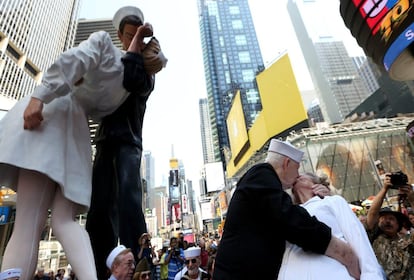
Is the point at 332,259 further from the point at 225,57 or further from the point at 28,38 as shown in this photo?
the point at 225,57

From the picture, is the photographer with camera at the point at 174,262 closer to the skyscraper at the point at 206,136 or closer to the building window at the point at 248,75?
the building window at the point at 248,75

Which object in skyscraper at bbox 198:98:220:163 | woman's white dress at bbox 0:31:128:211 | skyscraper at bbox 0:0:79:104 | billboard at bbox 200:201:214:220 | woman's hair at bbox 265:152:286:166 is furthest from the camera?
skyscraper at bbox 198:98:220:163

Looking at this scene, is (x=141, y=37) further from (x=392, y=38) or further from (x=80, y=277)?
(x=392, y=38)

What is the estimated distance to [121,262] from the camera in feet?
4.69

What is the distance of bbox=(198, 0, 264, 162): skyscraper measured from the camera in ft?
249

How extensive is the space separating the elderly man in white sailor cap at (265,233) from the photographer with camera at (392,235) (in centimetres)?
158

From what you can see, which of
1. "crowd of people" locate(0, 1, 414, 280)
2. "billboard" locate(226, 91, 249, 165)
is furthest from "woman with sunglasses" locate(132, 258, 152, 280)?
"billboard" locate(226, 91, 249, 165)

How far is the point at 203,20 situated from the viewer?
93812mm

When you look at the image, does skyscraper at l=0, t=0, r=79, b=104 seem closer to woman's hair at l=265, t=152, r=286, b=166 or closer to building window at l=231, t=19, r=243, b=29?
woman's hair at l=265, t=152, r=286, b=166

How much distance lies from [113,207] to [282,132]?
26.9 meters

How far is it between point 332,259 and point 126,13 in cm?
202

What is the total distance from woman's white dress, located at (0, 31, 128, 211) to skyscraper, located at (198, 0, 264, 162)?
68939mm

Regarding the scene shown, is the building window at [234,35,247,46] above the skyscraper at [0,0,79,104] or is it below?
above

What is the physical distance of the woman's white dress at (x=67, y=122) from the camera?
1182 millimetres
